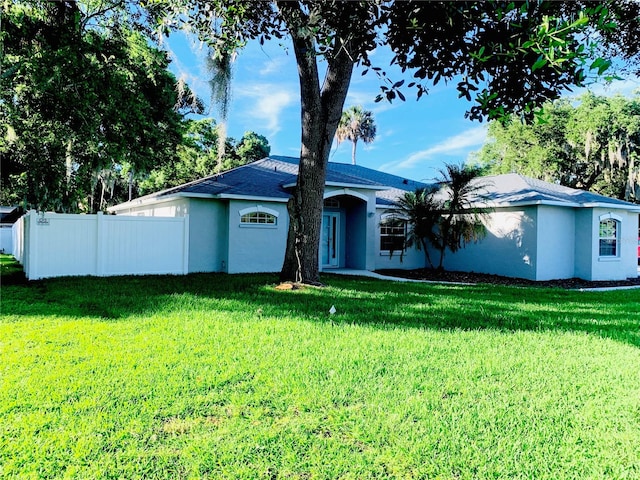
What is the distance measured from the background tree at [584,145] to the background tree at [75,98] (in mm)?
20031

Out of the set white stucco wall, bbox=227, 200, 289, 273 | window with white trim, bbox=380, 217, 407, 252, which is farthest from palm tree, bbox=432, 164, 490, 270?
white stucco wall, bbox=227, 200, 289, 273

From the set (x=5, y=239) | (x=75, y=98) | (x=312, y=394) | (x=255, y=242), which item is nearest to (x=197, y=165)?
(x=5, y=239)

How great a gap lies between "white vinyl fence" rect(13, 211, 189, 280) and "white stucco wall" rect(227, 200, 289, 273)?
151 cm

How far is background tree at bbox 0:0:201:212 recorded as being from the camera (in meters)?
10.6

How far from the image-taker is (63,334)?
529 cm

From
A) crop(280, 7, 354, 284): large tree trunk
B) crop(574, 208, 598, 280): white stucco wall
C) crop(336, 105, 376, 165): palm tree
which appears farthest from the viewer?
crop(336, 105, 376, 165): palm tree

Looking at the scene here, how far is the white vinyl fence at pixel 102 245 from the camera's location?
34.4 ft

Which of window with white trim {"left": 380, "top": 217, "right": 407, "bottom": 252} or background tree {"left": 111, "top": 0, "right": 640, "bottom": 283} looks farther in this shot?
window with white trim {"left": 380, "top": 217, "right": 407, "bottom": 252}

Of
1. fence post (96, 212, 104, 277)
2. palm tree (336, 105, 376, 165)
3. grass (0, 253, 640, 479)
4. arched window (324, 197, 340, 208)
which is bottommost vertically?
grass (0, 253, 640, 479)

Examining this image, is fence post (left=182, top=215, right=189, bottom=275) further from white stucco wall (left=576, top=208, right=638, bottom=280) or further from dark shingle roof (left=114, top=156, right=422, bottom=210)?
white stucco wall (left=576, top=208, right=638, bottom=280)

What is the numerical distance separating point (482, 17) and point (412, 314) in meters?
4.31

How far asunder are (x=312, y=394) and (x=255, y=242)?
1053 centimetres

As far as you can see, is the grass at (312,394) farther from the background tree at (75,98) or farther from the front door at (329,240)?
the front door at (329,240)

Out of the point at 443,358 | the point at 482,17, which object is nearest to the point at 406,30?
the point at 482,17
